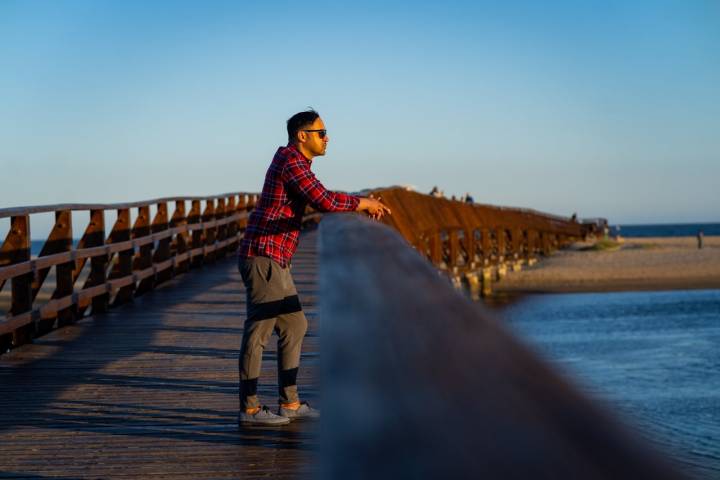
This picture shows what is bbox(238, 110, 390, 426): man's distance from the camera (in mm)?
5879

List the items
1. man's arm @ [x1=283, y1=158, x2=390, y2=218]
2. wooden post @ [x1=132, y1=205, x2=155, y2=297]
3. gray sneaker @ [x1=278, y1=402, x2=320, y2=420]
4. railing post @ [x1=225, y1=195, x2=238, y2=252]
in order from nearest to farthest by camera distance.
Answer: man's arm @ [x1=283, y1=158, x2=390, y2=218] → gray sneaker @ [x1=278, y1=402, x2=320, y2=420] → wooden post @ [x1=132, y1=205, x2=155, y2=297] → railing post @ [x1=225, y1=195, x2=238, y2=252]

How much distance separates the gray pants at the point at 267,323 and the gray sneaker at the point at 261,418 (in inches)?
1.9

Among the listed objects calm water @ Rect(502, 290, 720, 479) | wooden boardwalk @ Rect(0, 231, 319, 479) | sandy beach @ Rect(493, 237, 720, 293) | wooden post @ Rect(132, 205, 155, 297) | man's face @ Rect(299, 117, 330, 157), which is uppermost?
man's face @ Rect(299, 117, 330, 157)

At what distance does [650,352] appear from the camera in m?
26.5

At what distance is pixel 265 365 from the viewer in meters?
8.59

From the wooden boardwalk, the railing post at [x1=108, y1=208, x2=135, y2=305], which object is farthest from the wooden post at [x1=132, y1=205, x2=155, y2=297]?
the wooden boardwalk

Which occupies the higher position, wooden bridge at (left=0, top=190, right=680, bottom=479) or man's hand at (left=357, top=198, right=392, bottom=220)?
man's hand at (left=357, top=198, right=392, bottom=220)

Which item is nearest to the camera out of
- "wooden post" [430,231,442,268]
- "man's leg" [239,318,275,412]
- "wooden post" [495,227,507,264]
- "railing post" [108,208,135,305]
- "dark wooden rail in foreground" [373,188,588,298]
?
"man's leg" [239,318,275,412]

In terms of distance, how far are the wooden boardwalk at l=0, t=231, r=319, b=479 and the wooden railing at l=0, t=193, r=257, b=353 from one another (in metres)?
0.28

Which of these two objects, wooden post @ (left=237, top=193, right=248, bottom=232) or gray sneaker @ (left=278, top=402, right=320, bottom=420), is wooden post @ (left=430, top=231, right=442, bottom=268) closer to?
wooden post @ (left=237, top=193, right=248, bottom=232)

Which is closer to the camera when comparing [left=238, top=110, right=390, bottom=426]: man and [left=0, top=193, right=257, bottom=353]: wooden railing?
[left=238, top=110, right=390, bottom=426]: man

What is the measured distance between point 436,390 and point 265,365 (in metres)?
7.75

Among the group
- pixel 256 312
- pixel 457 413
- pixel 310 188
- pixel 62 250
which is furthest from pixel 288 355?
pixel 62 250

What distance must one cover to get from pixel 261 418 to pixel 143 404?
124cm
